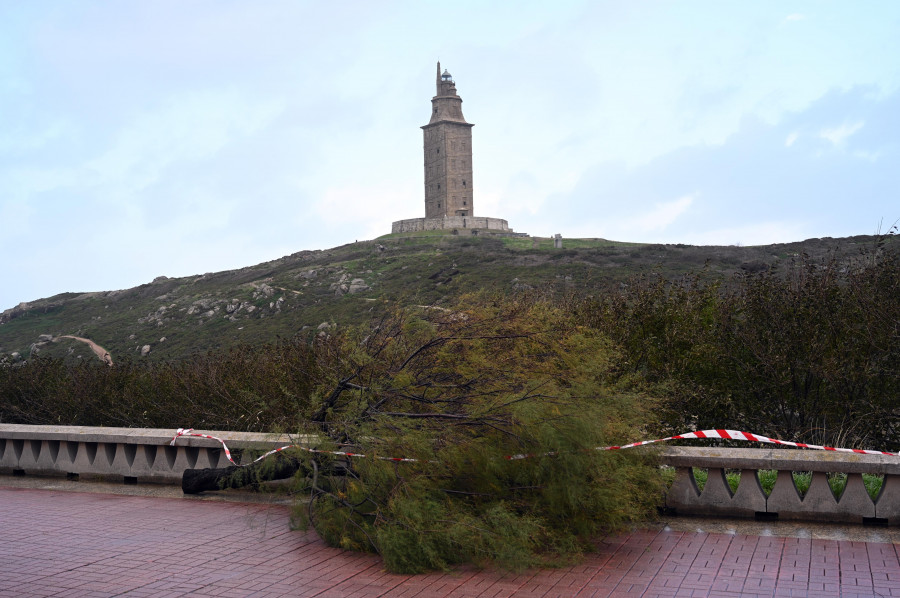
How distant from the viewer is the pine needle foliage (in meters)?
6.08

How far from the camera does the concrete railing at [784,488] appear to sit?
6.92 m

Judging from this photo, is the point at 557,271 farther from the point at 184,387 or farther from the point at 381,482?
the point at 381,482

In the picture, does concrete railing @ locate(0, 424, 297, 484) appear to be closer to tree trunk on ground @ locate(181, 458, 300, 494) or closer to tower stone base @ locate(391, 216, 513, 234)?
tree trunk on ground @ locate(181, 458, 300, 494)

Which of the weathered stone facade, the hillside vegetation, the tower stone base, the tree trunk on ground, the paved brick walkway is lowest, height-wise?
the paved brick walkway

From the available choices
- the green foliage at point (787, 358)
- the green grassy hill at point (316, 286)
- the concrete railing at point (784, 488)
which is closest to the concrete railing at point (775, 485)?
the concrete railing at point (784, 488)

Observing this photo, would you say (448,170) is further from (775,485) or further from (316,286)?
(775,485)

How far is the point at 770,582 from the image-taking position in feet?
18.0

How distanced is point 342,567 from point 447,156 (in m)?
97.6

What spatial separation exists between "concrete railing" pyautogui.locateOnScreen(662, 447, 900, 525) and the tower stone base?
92.1 m

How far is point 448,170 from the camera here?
101750 millimetres

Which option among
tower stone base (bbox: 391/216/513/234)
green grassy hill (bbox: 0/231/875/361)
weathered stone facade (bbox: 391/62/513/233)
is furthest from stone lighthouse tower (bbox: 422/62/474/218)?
green grassy hill (bbox: 0/231/875/361)

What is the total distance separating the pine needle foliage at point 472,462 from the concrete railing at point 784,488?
0.54m

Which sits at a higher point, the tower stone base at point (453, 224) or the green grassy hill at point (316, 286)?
the tower stone base at point (453, 224)

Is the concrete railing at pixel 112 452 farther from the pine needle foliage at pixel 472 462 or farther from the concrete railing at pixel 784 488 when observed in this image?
the concrete railing at pixel 784 488
